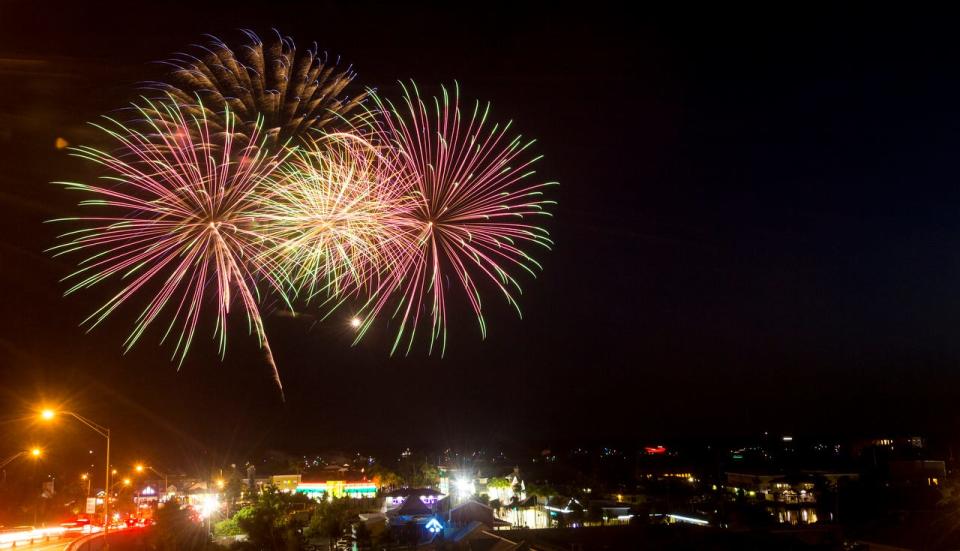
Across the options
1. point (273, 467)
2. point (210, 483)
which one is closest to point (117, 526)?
point (210, 483)

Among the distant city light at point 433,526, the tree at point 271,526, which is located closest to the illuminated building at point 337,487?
the tree at point 271,526

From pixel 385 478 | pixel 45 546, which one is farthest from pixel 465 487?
pixel 45 546

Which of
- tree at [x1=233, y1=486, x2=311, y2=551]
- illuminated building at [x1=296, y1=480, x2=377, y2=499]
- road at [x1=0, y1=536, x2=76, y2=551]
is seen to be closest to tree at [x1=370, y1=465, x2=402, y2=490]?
illuminated building at [x1=296, y1=480, x2=377, y2=499]

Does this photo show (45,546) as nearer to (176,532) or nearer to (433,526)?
(176,532)

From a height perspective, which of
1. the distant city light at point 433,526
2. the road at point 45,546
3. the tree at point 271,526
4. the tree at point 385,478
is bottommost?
the tree at point 385,478

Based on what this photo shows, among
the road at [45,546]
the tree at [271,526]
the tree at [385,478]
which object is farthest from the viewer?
the tree at [385,478]

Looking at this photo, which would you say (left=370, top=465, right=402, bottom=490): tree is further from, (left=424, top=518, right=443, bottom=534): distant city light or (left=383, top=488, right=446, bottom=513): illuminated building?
(left=424, top=518, right=443, bottom=534): distant city light

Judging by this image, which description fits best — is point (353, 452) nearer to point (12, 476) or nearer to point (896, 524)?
point (12, 476)

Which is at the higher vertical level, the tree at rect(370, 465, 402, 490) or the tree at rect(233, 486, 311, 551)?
the tree at rect(233, 486, 311, 551)

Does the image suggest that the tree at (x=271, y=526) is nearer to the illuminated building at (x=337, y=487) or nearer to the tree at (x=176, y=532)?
the tree at (x=176, y=532)

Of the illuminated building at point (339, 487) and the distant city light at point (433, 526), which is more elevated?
the distant city light at point (433, 526)

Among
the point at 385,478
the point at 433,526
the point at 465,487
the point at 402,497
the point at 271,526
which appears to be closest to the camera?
the point at 271,526

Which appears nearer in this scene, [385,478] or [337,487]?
[337,487]
